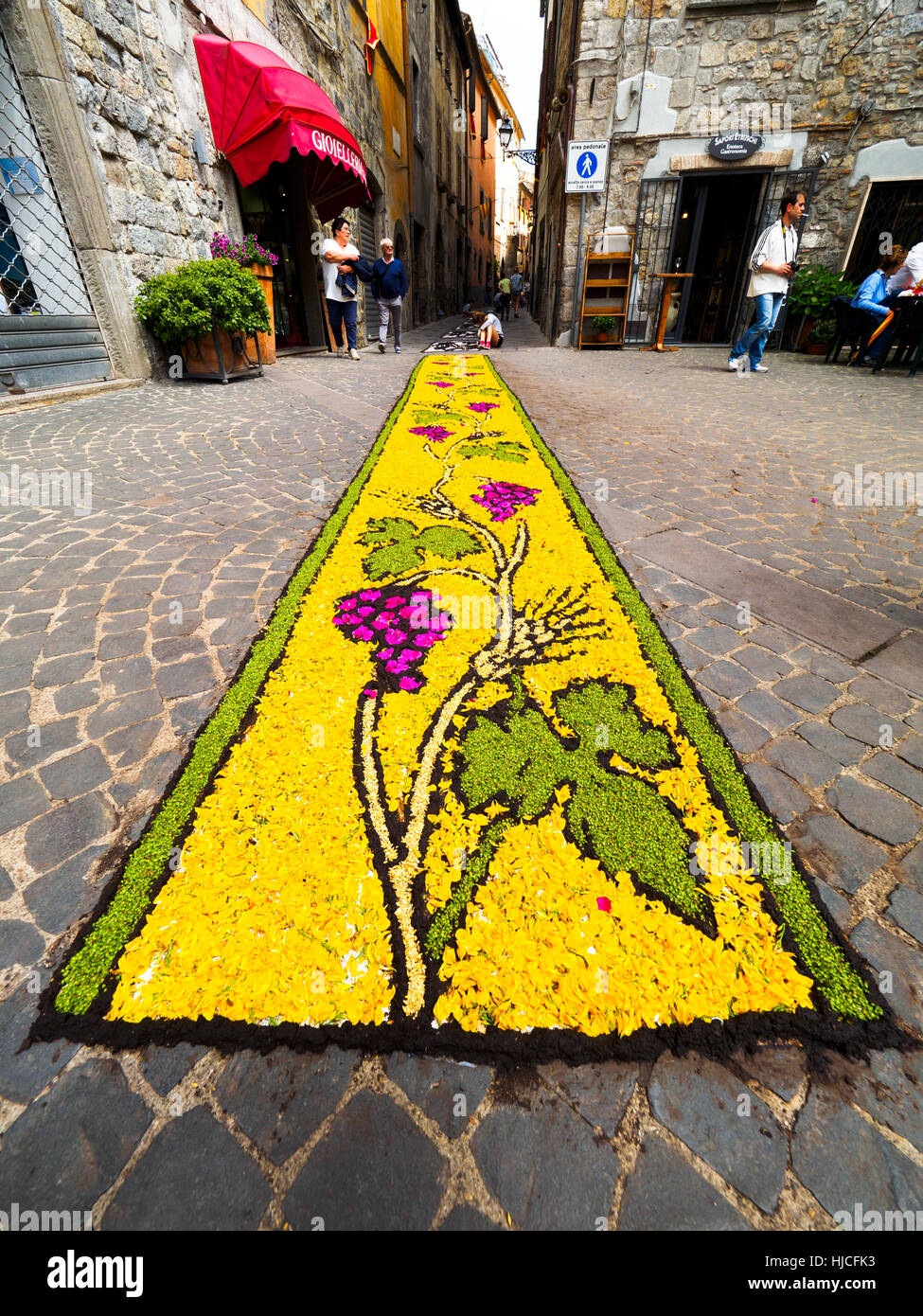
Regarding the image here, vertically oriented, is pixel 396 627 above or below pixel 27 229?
below

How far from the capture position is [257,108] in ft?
24.9

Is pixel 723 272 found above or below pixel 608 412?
above

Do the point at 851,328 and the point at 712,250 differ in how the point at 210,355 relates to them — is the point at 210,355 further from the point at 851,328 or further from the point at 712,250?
the point at 712,250

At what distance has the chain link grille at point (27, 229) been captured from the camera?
5871 millimetres

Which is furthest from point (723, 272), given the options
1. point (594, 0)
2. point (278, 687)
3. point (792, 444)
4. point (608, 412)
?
point (278, 687)

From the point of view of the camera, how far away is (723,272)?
43.5ft

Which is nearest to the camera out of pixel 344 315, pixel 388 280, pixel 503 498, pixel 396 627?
pixel 396 627

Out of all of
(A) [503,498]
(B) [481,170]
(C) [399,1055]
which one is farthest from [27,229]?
(B) [481,170]

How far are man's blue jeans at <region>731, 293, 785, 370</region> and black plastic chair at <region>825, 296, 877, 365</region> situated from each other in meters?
1.43

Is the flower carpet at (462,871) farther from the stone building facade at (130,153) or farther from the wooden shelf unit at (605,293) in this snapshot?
the wooden shelf unit at (605,293)

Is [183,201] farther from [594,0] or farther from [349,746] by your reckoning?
[594,0]

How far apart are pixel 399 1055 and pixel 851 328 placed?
1285 cm

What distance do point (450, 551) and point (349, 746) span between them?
160 centimetres

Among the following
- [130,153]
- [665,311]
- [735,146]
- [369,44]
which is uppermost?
[369,44]
